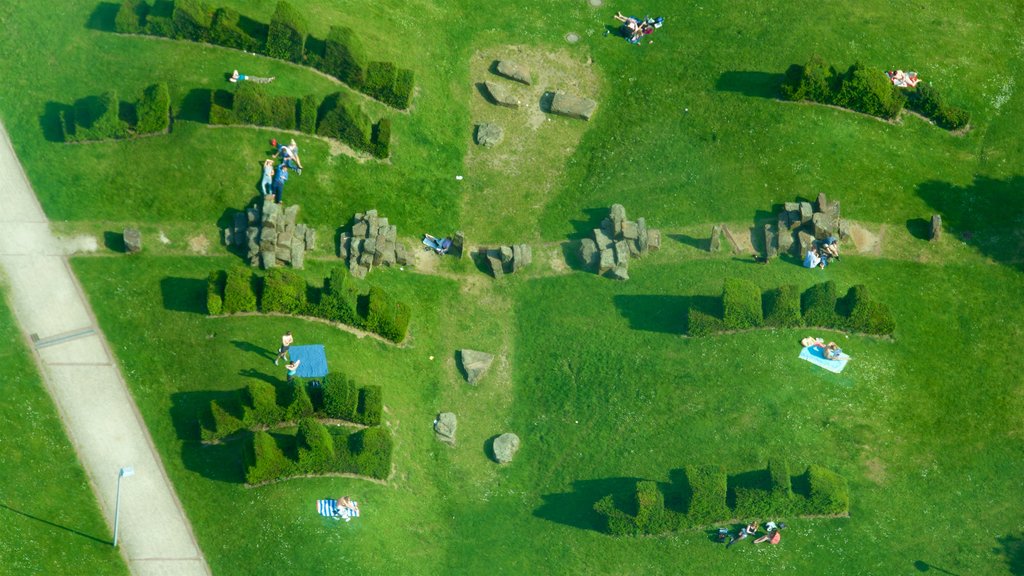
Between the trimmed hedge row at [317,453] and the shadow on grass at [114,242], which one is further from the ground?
the shadow on grass at [114,242]

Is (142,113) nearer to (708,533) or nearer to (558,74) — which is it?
(558,74)

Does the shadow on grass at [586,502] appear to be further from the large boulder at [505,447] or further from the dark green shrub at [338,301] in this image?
the dark green shrub at [338,301]

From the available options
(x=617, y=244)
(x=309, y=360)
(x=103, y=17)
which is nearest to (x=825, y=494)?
(x=617, y=244)

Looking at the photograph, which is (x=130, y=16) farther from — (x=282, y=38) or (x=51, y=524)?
(x=51, y=524)

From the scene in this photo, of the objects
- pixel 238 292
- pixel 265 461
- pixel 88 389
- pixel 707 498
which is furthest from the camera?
pixel 238 292

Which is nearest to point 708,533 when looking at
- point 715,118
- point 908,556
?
point 908,556

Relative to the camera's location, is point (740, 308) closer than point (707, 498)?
No

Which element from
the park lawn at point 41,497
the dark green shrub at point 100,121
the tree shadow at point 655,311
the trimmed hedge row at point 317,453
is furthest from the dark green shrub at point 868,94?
the park lawn at point 41,497

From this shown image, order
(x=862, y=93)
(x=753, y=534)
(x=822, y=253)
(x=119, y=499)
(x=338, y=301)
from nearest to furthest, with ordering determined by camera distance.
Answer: (x=119, y=499) → (x=753, y=534) → (x=338, y=301) → (x=822, y=253) → (x=862, y=93)
